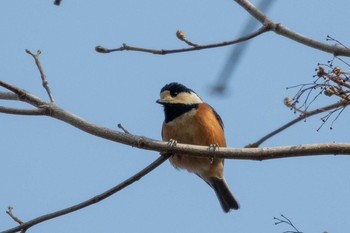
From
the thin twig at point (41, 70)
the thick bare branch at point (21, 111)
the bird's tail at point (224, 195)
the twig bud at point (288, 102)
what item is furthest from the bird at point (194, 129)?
the thick bare branch at point (21, 111)

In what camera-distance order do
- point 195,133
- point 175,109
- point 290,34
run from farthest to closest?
point 175,109 < point 195,133 < point 290,34

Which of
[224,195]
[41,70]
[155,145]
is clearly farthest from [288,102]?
[224,195]

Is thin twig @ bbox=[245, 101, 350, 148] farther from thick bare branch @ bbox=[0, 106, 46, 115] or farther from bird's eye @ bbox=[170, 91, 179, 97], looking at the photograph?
bird's eye @ bbox=[170, 91, 179, 97]

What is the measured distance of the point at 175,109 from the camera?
21.6 ft

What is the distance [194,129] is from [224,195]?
1282 mm

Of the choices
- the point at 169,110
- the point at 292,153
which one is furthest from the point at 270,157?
the point at 169,110

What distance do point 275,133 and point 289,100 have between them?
1.11 ft

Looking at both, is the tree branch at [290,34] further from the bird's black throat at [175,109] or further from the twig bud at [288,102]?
the bird's black throat at [175,109]

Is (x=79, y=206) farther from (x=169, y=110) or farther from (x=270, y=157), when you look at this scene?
(x=169, y=110)

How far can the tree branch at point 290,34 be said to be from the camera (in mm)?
3521

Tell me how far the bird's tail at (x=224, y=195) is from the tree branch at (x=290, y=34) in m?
3.64

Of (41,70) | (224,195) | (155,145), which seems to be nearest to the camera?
(155,145)

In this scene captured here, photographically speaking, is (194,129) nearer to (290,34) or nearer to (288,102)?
(288,102)

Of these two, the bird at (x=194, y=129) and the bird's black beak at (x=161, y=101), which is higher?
the bird's black beak at (x=161, y=101)
